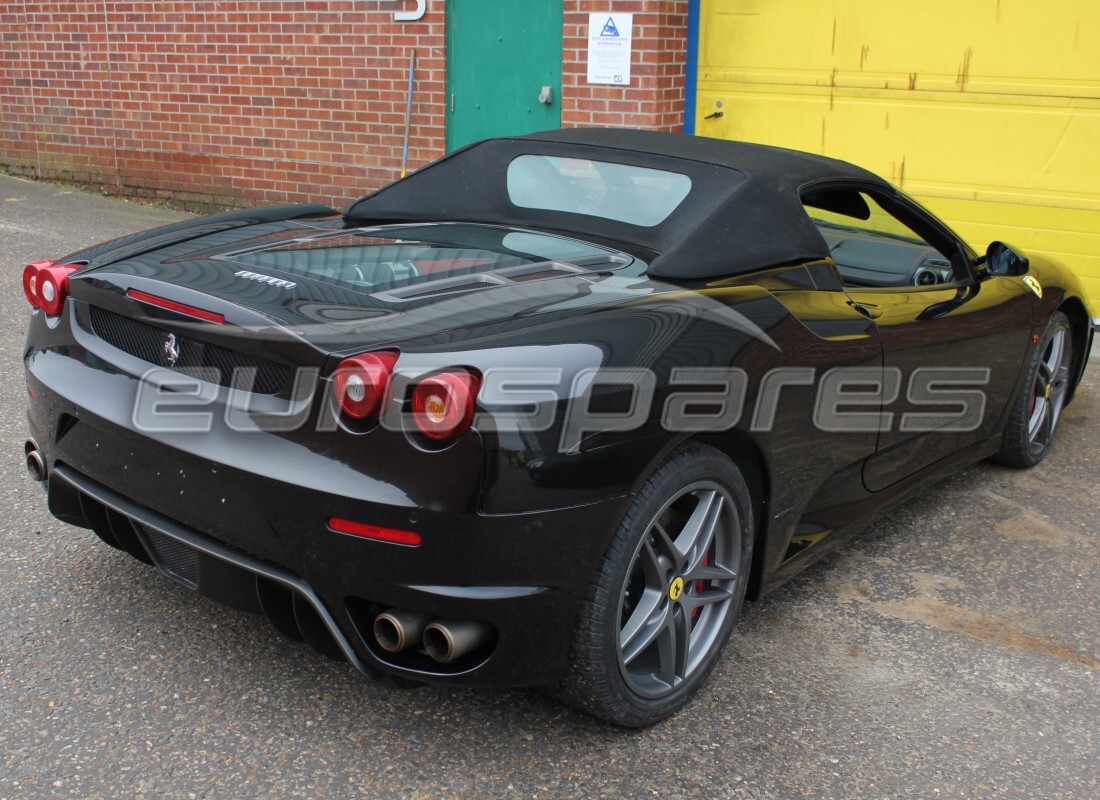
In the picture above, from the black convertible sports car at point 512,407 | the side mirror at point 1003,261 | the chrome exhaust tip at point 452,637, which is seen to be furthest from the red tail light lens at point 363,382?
the side mirror at point 1003,261

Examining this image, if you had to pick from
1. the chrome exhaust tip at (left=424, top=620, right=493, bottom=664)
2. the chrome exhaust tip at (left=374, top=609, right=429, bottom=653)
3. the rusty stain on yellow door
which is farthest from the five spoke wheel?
the rusty stain on yellow door

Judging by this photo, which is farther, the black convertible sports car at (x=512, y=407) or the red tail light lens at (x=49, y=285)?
the red tail light lens at (x=49, y=285)

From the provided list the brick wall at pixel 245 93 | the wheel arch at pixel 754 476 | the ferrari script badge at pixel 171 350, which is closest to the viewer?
the ferrari script badge at pixel 171 350

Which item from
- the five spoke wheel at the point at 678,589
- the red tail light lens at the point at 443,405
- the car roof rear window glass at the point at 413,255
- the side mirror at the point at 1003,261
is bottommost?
the five spoke wheel at the point at 678,589

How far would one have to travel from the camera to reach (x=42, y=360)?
120 inches

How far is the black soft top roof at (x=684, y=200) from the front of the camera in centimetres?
319

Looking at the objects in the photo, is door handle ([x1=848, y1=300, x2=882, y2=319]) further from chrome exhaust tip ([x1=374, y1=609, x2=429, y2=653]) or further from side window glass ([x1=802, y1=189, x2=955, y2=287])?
chrome exhaust tip ([x1=374, y1=609, x2=429, y2=653])

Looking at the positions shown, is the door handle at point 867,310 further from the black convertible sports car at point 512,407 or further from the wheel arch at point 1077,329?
the wheel arch at point 1077,329

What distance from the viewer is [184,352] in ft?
8.70

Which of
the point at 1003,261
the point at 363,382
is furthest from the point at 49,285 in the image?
the point at 1003,261

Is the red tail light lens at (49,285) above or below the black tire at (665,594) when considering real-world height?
above

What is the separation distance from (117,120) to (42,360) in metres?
8.55

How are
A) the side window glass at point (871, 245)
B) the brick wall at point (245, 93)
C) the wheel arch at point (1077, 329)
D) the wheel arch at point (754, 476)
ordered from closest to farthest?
1. the wheel arch at point (754, 476)
2. the side window glass at point (871, 245)
3. the wheel arch at point (1077, 329)
4. the brick wall at point (245, 93)

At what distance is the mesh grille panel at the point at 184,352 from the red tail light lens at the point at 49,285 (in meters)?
0.19
